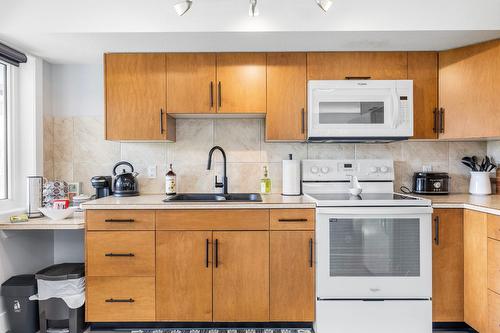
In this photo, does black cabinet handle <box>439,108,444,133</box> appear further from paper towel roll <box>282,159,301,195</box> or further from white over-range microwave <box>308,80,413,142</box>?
paper towel roll <box>282,159,301,195</box>

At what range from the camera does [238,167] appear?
8.93 feet

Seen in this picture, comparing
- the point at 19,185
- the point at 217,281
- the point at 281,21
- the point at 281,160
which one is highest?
the point at 281,21

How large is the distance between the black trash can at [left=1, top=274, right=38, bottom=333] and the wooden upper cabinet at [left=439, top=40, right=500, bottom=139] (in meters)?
3.19

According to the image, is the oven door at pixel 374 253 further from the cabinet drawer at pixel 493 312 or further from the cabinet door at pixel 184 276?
the cabinet door at pixel 184 276

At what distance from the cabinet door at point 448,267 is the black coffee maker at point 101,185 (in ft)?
8.10

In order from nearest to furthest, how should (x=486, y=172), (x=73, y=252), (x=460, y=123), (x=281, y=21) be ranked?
(x=281, y=21) < (x=460, y=123) < (x=486, y=172) < (x=73, y=252)

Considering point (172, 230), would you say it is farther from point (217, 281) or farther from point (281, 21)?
point (281, 21)

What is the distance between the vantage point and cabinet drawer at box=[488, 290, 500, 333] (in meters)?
1.88

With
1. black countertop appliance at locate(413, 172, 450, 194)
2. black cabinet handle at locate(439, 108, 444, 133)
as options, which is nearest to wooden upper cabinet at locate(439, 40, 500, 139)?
black cabinet handle at locate(439, 108, 444, 133)

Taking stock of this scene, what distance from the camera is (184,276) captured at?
213cm

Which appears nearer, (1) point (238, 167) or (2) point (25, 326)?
(2) point (25, 326)

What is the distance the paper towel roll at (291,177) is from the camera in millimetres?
2518

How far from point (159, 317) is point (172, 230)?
0.60 m

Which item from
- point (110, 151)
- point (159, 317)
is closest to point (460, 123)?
point (159, 317)
